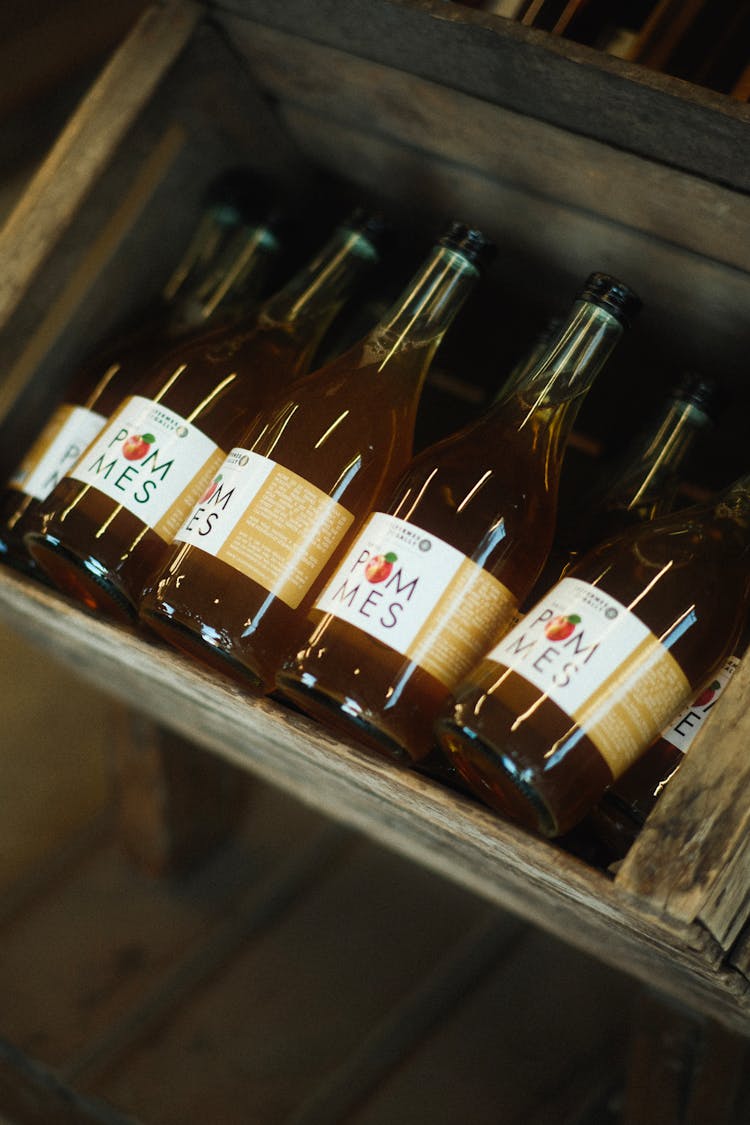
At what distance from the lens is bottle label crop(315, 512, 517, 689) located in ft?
2.04

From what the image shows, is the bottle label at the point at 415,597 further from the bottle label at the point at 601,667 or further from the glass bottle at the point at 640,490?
the glass bottle at the point at 640,490

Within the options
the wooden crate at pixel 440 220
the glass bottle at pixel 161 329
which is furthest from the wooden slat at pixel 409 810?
the glass bottle at pixel 161 329

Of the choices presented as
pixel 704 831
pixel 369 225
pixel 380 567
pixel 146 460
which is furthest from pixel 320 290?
pixel 704 831

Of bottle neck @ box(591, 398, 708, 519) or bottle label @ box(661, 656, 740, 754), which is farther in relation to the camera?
bottle neck @ box(591, 398, 708, 519)

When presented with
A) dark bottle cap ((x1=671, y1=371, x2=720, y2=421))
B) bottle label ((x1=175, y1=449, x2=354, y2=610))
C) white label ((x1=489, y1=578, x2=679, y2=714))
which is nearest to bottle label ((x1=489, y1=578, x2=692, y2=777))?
white label ((x1=489, y1=578, x2=679, y2=714))

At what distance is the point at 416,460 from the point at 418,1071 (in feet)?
2.99

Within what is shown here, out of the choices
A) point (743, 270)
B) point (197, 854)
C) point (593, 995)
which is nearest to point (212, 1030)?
point (197, 854)

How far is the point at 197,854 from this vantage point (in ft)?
4.93

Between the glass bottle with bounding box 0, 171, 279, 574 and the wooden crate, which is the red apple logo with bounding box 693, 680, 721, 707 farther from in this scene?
the glass bottle with bounding box 0, 171, 279, 574

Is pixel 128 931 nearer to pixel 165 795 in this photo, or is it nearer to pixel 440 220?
pixel 165 795

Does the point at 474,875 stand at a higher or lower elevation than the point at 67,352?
lower

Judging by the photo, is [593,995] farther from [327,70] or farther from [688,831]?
[327,70]

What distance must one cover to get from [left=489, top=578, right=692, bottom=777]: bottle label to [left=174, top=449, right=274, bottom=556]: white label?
20cm

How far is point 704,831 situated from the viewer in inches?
20.5
